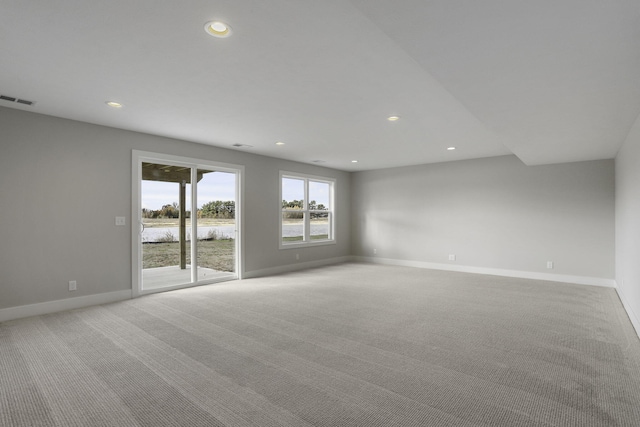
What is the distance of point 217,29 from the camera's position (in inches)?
87.0

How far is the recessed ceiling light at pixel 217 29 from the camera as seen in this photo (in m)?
2.15

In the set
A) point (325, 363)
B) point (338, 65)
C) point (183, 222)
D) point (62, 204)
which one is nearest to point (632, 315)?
point (325, 363)

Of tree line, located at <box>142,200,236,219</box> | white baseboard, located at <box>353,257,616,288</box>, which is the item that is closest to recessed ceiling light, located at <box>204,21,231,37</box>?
tree line, located at <box>142,200,236,219</box>

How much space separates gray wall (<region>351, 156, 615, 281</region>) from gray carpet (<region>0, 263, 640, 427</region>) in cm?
163

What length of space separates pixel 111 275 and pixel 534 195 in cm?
738

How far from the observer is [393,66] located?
274 cm

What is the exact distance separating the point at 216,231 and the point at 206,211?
1.38ft

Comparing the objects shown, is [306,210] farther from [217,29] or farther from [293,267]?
[217,29]

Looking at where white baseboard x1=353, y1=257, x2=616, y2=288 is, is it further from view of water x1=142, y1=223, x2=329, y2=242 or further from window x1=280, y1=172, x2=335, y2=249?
view of water x1=142, y1=223, x2=329, y2=242

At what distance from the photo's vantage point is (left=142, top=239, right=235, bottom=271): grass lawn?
5.18m

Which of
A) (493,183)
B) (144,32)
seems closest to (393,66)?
(144,32)

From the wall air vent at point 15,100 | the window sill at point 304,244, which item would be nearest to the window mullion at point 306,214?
the window sill at point 304,244

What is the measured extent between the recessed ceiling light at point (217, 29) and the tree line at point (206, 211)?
3.63 meters

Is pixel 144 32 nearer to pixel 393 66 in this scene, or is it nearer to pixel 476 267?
pixel 393 66
